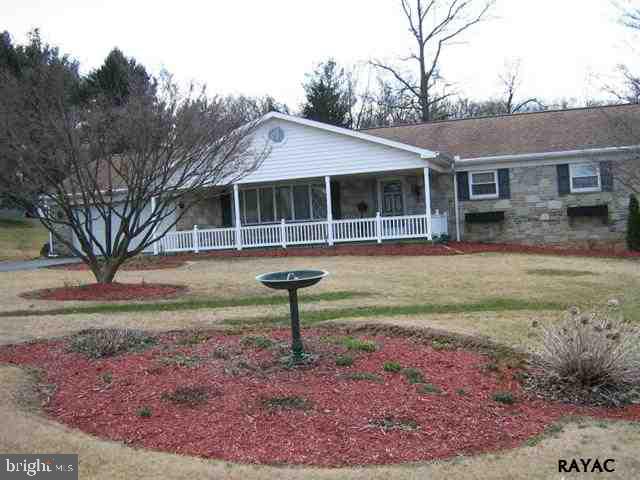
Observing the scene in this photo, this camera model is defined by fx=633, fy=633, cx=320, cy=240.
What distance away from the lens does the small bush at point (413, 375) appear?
6223 mm

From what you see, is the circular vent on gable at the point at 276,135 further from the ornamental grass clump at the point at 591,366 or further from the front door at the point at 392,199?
the ornamental grass clump at the point at 591,366

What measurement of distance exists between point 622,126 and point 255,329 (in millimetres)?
15139

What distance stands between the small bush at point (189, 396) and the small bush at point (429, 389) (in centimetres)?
199

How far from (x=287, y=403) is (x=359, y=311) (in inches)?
188

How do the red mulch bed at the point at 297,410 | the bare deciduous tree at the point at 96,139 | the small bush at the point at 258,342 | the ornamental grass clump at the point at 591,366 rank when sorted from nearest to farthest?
the red mulch bed at the point at 297,410
the ornamental grass clump at the point at 591,366
the small bush at the point at 258,342
the bare deciduous tree at the point at 96,139

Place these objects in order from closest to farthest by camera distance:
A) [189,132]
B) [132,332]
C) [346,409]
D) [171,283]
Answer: [346,409]
[132,332]
[189,132]
[171,283]

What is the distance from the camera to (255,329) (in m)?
8.80

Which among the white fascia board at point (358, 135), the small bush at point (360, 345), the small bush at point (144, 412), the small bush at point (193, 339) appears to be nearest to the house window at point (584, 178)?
the white fascia board at point (358, 135)

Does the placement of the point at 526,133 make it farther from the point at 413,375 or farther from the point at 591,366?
the point at 413,375

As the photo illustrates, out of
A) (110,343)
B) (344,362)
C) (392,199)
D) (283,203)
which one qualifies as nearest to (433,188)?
(392,199)

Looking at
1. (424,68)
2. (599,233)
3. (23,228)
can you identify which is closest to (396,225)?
(599,233)

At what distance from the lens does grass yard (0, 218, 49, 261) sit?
27.8 meters

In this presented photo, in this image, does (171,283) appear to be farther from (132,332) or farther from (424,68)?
(424,68)

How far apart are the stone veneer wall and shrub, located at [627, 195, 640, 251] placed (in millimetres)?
774
